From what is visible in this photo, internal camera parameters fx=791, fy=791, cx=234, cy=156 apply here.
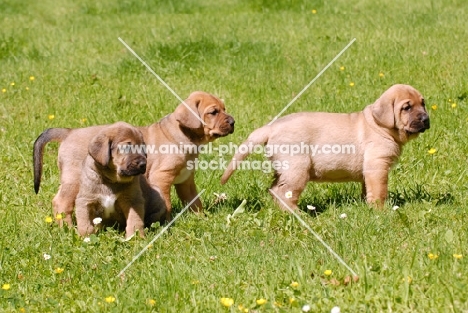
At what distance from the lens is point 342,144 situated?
629 centimetres

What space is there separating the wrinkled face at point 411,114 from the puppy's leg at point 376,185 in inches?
15.4

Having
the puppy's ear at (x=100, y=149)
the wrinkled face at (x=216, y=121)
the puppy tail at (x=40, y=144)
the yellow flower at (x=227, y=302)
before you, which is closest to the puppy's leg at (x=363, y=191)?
the wrinkled face at (x=216, y=121)

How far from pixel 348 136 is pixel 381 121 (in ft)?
0.94

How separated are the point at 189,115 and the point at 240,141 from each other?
143 centimetres

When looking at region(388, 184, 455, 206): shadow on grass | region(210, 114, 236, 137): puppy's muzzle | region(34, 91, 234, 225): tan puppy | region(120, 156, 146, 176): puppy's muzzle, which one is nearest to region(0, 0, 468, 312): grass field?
region(388, 184, 455, 206): shadow on grass

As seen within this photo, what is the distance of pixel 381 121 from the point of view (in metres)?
6.27

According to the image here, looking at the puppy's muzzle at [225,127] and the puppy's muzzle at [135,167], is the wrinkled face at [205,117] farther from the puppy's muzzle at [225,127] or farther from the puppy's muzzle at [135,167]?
the puppy's muzzle at [135,167]

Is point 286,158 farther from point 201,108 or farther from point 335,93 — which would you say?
point 335,93

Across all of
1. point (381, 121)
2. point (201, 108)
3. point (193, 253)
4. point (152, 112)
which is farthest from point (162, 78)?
point (193, 253)

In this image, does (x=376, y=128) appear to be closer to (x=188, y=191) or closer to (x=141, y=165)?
(x=188, y=191)

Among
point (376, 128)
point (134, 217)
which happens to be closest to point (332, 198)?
point (376, 128)

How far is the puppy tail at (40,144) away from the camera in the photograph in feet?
19.8

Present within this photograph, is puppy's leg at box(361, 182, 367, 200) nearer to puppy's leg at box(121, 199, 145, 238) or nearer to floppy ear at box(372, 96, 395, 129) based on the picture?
floppy ear at box(372, 96, 395, 129)

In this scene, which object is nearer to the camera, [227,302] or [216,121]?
[227,302]
